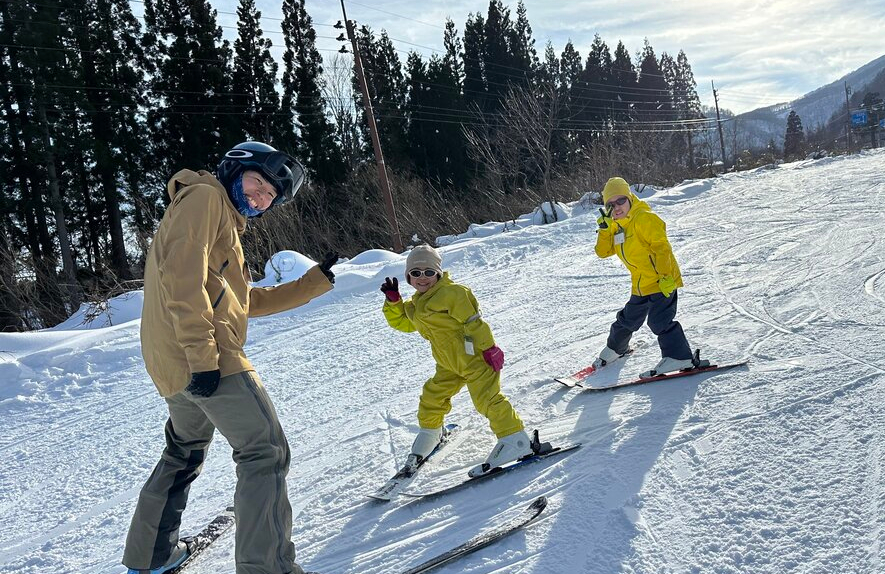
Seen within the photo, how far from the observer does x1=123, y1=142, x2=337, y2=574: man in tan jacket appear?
6.63 feet

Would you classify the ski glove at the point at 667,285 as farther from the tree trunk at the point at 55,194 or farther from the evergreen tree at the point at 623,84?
the evergreen tree at the point at 623,84

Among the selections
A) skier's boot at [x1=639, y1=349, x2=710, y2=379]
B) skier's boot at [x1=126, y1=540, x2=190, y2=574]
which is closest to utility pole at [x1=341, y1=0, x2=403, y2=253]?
skier's boot at [x1=639, y1=349, x2=710, y2=379]

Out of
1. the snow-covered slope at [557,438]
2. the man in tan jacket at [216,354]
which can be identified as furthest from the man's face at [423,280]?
the snow-covered slope at [557,438]

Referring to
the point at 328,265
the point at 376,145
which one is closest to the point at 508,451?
the point at 328,265

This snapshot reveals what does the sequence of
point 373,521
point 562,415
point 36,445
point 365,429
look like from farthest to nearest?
point 36,445, point 365,429, point 562,415, point 373,521

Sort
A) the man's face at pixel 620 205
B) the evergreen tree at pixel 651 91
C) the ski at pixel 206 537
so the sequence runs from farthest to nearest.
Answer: the evergreen tree at pixel 651 91 → the man's face at pixel 620 205 → the ski at pixel 206 537

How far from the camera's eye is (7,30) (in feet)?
65.1

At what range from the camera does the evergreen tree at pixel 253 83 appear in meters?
29.0

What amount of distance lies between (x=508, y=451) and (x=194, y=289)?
197 centimetres

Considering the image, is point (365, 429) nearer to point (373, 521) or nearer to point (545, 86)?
point (373, 521)

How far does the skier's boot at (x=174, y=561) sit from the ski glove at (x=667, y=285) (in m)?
3.38

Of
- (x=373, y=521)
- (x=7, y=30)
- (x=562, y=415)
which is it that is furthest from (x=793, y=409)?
(x=7, y=30)

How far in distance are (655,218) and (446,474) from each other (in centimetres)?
242

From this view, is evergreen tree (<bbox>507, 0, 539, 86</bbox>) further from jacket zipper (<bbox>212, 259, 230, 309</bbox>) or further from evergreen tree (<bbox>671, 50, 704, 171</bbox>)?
jacket zipper (<bbox>212, 259, 230, 309</bbox>)
